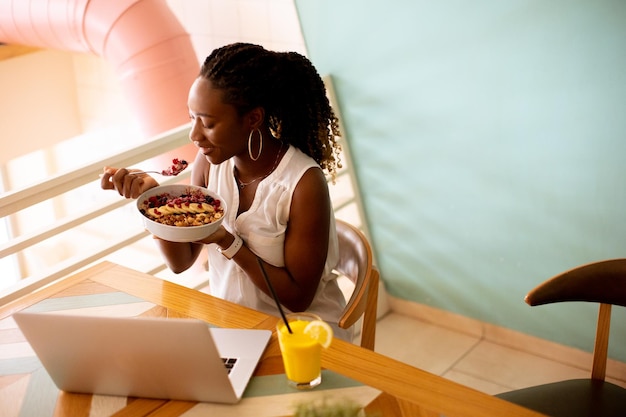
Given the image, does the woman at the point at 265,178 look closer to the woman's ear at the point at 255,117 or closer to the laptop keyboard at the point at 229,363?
the woman's ear at the point at 255,117

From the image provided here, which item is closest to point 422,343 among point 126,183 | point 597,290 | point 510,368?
point 510,368

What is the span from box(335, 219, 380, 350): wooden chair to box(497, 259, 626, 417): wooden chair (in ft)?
1.02

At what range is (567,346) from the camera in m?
2.47

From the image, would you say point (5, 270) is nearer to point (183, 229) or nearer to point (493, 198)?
point (493, 198)

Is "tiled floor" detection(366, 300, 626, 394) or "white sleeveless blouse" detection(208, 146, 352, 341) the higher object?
"white sleeveless blouse" detection(208, 146, 352, 341)

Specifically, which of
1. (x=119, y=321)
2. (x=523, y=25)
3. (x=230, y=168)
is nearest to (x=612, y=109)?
(x=523, y=25)

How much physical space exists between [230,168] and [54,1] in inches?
56.9

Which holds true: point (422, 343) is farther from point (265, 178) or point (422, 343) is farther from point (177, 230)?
point (177, 230)

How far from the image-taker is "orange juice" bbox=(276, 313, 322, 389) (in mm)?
1196

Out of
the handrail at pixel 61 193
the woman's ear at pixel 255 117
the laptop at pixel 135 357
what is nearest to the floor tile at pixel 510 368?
the handrail at pixel 61 193

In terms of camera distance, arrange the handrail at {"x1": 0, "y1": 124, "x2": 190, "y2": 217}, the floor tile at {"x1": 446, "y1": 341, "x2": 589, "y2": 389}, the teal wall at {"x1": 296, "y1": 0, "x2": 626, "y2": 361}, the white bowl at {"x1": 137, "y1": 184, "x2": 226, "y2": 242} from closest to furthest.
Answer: the white bowl at {"x1": 137, "y1": 184, "x2": 226, "y2": 242} < the handrail at {"x1": 0, "y1": 124, "x2": 190, "y2": 217} < the teal wall at {"x1": 296, "y1": 0, "x2": 626, "y2": 361} < the floor tile at {"x1": 446, "y1": 341, "x2": 589, "y2": 389}

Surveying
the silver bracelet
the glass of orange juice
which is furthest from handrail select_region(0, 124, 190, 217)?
the glass of orange juice

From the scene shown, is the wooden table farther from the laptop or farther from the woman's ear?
the woman's ear

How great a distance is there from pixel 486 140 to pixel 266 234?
1.02 meters
